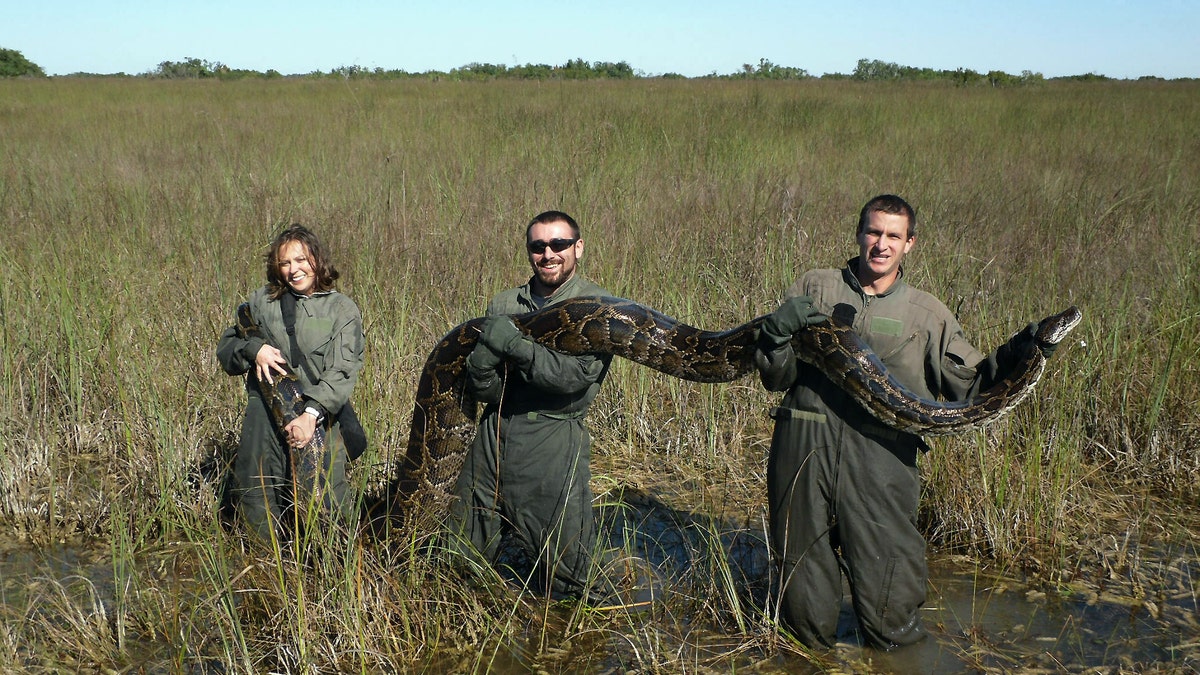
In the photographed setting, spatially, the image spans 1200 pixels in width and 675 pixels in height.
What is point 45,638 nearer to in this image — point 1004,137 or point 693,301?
point 693,301

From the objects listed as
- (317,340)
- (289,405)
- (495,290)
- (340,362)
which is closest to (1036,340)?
(340,362)

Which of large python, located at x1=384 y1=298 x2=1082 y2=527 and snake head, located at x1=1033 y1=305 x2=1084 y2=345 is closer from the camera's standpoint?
snake head, located at x1=1033 y1=305 x2=1084 y2=345

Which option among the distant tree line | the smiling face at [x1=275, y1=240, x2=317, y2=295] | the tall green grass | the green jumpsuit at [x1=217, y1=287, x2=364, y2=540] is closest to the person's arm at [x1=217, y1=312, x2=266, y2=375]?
the green jumpsuit at [x1=217, y1=287, x2=364, y2=540]

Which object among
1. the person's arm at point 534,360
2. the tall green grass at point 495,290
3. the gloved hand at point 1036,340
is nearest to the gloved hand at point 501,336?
the person's arm at point 534,360

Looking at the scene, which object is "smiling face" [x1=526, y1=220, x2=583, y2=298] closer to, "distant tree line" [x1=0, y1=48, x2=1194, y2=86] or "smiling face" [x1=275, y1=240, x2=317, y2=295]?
"smiling face" [x1=275, y1=240, x2=317, y2=295]

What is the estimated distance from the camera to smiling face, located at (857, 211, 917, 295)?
3939mm

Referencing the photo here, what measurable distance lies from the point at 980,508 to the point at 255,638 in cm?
409

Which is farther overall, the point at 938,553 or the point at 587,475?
the point at 938,553

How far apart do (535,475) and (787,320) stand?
144 cm

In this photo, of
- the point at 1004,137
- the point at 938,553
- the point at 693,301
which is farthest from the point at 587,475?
the point at 1004,137

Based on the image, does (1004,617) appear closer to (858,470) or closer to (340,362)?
(858,470)

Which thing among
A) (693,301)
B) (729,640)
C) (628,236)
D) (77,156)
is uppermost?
(77,156)

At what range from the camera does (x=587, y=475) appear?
14.4 ft

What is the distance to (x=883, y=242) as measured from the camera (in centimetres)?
394
